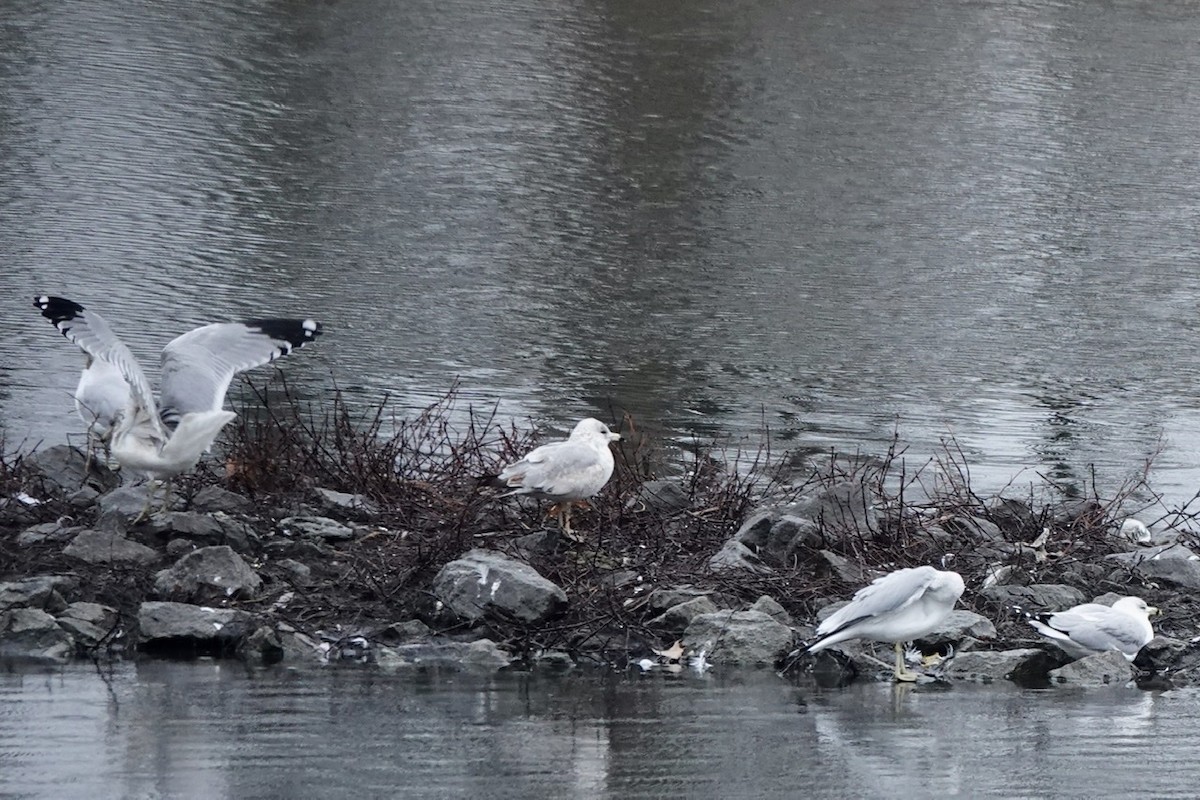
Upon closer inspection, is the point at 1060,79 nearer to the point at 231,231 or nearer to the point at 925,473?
the point at 231,231

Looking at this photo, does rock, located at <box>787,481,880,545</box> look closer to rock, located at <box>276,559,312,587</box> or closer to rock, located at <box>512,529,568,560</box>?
rock, located at <box>512,529,568,560</box>

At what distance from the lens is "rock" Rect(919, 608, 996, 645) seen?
348 inches

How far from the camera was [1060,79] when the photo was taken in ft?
106

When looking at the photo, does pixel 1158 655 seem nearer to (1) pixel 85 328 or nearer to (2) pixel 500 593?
(2) pixel 500 593

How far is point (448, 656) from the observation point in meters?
8.37

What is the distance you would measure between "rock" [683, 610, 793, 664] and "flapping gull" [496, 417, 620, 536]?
97 centimetres

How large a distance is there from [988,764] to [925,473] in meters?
6.04

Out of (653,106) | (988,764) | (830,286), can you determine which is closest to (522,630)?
(988,764)

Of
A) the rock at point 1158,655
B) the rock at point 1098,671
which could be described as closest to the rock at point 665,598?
the rock at point 1098,671

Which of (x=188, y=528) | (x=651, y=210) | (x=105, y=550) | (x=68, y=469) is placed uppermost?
(x=651, y=210)

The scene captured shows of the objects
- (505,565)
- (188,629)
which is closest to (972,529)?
(505,565)

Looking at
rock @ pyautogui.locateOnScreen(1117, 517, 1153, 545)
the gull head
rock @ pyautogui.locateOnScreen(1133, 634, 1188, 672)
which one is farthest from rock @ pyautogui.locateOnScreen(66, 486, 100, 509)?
rock @ pyautogui.locateOnScreen(1117, 517, 1153, 545)

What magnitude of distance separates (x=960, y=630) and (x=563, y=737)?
96.6 inches

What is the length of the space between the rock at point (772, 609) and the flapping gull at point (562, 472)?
0.97 meters
